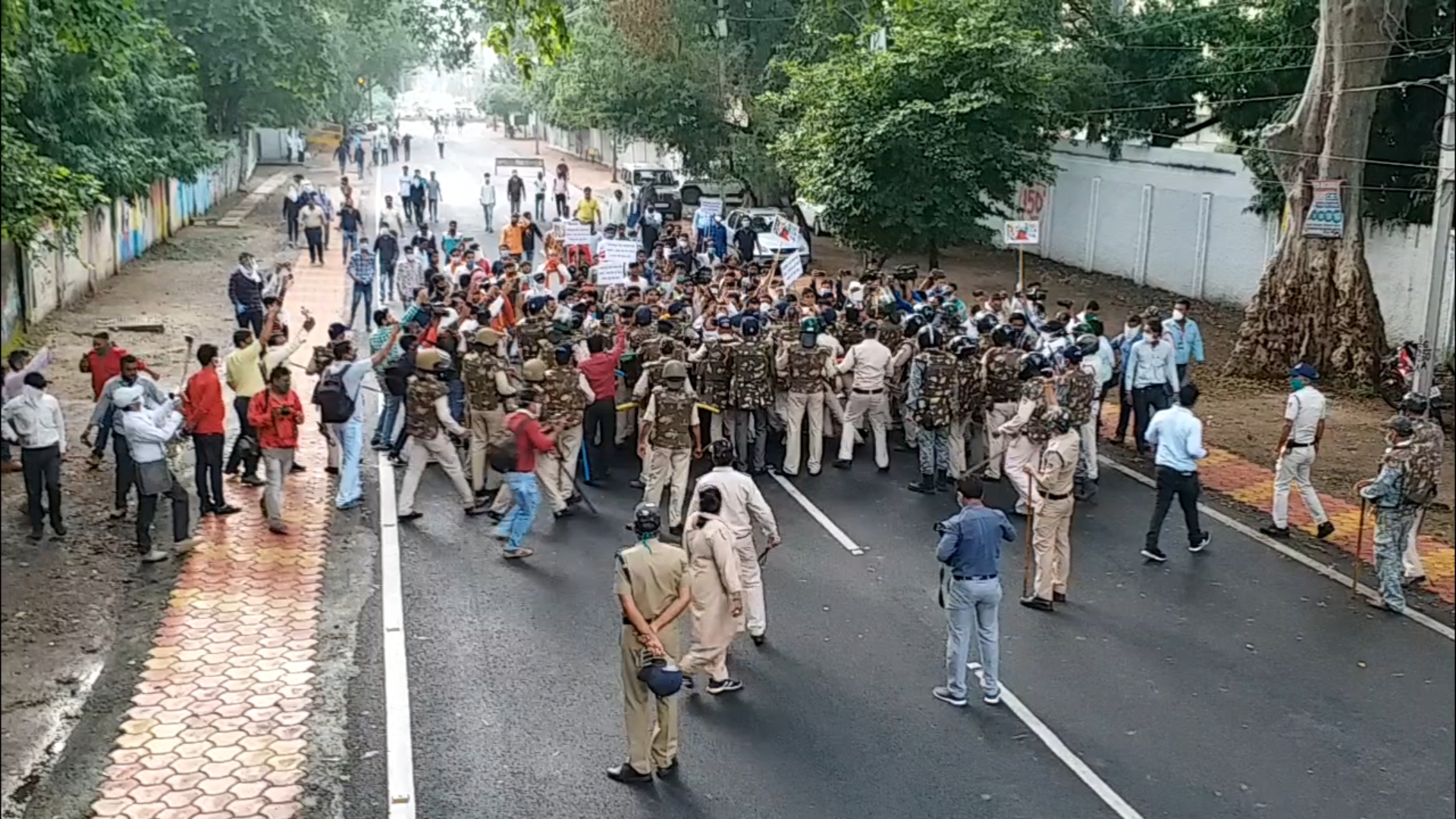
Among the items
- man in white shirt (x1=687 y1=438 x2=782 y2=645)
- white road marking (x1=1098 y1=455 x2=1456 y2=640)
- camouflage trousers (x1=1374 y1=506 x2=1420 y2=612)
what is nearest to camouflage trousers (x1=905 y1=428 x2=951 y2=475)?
white road marking (x1=1098 y1=455 x2=1456 y2=640)

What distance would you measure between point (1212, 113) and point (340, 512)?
22690 mm

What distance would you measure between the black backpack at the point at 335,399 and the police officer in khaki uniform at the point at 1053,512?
20.6 ft

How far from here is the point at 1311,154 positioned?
1981cm

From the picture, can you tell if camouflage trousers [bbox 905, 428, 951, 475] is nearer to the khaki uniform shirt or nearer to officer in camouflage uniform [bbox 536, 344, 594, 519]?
officer in camouflage uniform [bbox 536, 344, 594, 519]

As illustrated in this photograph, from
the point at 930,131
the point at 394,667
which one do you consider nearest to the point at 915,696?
the point at 394,667

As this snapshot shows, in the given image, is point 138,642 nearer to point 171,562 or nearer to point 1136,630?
point 171,562

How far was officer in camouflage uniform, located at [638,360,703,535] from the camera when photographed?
40.5 ft

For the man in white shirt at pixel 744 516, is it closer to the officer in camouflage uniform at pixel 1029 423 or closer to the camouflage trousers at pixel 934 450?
the officer in camouflage uniform at pixel 1029 423

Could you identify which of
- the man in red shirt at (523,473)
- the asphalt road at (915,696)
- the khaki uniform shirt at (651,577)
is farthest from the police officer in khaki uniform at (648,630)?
the man in red shirt at (523,473)

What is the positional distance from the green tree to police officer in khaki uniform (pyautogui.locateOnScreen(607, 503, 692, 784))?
15907 mm

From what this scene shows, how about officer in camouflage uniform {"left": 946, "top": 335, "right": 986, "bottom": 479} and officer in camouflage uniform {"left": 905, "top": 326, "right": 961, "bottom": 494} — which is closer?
officer in camouflage uniform {"left": 905, "top": 326, "right": 961, "bottom": 494}

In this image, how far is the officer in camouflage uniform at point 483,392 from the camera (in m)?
12.9

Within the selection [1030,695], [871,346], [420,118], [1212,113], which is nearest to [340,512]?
[871,346]

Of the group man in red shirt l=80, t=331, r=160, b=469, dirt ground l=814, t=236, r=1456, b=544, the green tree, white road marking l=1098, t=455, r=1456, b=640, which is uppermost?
the green tree
